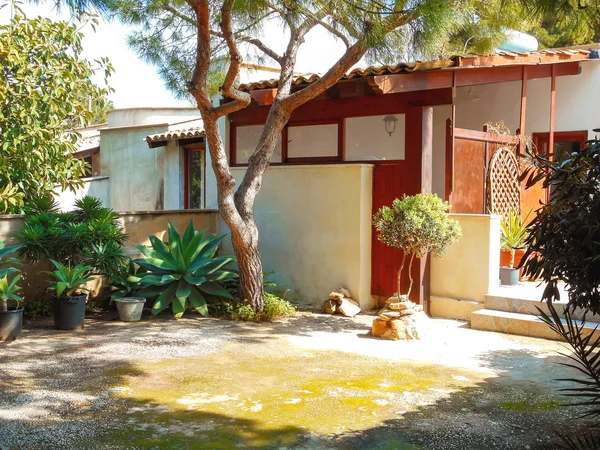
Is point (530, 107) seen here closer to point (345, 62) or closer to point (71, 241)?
point (345, 62)

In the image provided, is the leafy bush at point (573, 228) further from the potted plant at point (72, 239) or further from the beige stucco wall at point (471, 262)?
the potted plant at point (72, 239)

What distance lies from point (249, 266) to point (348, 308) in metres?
1.55

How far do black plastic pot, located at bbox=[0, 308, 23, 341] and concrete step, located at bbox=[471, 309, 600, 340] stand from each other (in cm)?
565

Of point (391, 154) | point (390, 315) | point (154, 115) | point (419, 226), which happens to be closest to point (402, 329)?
point (390, 315)

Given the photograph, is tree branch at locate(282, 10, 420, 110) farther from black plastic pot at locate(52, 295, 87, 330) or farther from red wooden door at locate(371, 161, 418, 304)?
black plastic pot at locate(52, 295, 87, 330)

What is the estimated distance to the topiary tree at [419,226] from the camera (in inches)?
326

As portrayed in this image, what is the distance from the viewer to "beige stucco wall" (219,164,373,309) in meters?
9.66

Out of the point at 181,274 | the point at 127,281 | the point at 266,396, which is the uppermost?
the point at 181,274

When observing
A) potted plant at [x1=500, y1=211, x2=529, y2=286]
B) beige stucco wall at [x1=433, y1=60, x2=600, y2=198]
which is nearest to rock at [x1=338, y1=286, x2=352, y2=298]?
potted plant at [x1=500, y1=211, x2=529, y2=286]

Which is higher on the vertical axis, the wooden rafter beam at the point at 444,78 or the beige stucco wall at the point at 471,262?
the wooden rafter beam at the point at 444,78

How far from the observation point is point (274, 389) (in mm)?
6020

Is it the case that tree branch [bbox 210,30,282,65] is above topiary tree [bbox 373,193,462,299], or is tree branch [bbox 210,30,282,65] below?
above

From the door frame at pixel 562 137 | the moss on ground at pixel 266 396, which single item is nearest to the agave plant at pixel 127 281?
the moss on ground at pixel 266 396

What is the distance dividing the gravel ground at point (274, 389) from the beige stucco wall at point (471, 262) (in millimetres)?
666
